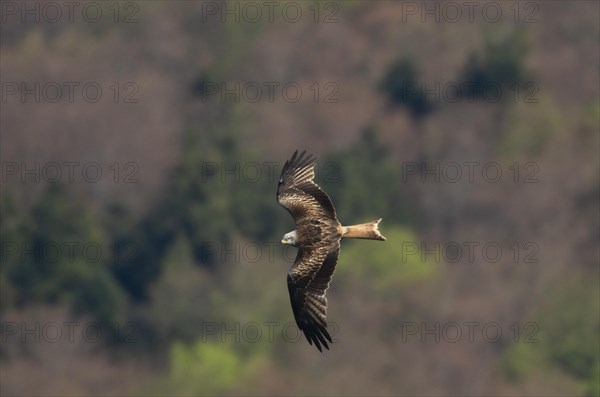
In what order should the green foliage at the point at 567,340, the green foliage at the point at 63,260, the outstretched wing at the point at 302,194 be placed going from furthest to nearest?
the green foliage at the point at 63,260
the green foliage at the point at 567,340
the outstretched wing at the point at 302,194

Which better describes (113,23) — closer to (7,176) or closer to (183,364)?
(7,176)

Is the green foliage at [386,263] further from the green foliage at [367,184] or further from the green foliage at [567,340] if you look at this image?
the green foliage at [567,340]

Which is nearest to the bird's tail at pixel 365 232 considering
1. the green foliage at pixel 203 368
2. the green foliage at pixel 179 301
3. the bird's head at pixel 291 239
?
the bird's head at pixel 291 239

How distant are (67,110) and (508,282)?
2163 centimetres

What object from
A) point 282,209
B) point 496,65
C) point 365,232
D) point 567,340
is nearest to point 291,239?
point 365,232

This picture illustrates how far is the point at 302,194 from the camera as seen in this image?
22609mm

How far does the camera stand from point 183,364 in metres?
52.9

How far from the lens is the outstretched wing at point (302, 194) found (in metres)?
22.2

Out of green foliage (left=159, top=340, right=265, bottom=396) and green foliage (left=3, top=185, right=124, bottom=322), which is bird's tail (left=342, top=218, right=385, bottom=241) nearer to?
green foliage (left=159, top=340, right=265, bottom=396)

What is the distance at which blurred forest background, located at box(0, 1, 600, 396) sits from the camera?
5147cm

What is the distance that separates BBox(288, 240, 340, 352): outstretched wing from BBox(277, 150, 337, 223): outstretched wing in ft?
2.57

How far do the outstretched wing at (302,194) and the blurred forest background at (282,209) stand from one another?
2155 cm

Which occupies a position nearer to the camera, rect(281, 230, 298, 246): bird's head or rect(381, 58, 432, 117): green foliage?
rect(281, 230, 298, 246): bird's head

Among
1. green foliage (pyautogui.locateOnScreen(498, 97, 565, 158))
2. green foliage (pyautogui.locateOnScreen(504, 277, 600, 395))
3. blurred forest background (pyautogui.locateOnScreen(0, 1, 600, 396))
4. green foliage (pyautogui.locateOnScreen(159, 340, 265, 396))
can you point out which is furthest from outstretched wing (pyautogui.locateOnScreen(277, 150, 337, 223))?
green foliage (pyautogui.locateOnScreen(498, 97, 565, 158))
